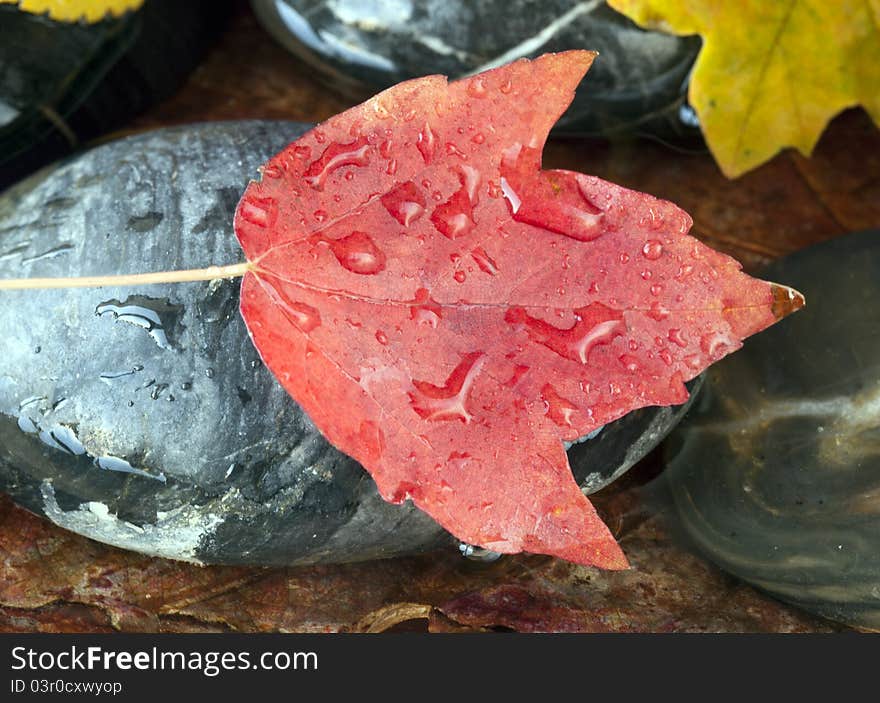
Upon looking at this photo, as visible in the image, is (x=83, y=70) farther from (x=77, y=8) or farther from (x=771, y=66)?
(x=771, y=66)

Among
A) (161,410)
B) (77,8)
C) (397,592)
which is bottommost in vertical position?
(397,592)

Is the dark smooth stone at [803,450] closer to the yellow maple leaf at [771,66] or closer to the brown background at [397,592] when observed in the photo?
the brown background at [397,592]

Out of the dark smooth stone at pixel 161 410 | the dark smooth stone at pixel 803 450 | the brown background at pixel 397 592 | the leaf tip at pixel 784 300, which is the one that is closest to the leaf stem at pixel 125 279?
the dark smooth stone at pixel 161 410

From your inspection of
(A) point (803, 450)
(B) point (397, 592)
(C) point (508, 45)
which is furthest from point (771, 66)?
(B) point (397, 592)

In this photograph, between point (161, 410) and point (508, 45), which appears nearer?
point (161, 410)

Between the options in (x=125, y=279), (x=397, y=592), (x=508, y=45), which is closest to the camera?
(x=125, y=279)

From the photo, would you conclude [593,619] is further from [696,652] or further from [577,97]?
[577,97]
